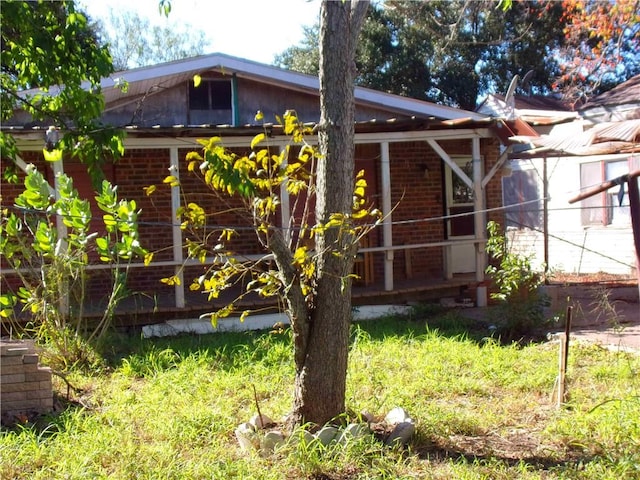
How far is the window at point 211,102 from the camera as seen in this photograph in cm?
1093

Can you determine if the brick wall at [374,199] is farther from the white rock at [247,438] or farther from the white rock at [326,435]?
the white rock at [326,435]

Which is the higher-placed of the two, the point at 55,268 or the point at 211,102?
the point at 211,102

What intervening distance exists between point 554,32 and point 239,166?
2297cm

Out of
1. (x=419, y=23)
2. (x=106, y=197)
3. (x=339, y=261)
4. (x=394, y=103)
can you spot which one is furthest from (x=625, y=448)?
(x=419, y=23)

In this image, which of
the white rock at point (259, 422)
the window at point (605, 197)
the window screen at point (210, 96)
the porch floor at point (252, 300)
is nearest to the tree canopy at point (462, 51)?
the window at point (605, 197)

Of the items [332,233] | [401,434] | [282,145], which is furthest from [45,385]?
[282,145]

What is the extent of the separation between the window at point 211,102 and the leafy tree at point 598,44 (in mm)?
9359

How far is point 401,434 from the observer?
187 inches

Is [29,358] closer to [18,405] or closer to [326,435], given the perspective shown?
[18,405]

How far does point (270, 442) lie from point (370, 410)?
1093 millimetres

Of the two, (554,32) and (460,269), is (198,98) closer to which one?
(460,269)

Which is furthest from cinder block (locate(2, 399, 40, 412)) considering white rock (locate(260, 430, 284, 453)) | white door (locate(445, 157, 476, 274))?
white door (locate(445, 157, 476, 274))

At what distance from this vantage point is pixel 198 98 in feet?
36.0

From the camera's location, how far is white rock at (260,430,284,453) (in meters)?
4.58
